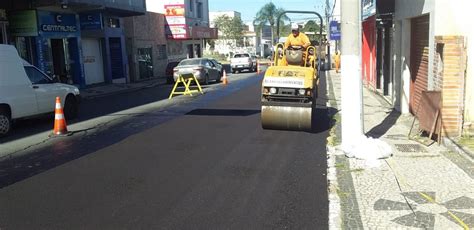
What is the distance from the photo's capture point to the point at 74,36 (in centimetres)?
2675

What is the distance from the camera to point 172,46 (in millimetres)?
42375

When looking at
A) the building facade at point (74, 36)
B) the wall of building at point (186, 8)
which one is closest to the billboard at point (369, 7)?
the building facade at point (74, 36)

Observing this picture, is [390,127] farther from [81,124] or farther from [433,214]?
[81,124]

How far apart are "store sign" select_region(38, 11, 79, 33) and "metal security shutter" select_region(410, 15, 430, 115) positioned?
703 inches

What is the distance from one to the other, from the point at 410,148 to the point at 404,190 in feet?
8.12

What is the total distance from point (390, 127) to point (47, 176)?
23.0 ft

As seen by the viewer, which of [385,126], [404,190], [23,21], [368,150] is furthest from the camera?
[23,21]

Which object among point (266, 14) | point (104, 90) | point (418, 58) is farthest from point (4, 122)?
point (266, 14)

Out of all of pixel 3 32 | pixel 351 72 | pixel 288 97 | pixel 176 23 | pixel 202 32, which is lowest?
pixel 288 97

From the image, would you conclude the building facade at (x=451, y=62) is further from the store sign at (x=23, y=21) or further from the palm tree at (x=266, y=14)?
the palm tree at (x=266, y=14)

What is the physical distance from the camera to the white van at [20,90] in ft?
38.2

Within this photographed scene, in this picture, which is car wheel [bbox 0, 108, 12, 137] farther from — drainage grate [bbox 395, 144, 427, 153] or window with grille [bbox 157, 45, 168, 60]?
window with grille [bbox 157, 45, 168, 60]

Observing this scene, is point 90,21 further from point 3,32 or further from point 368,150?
point 368,150

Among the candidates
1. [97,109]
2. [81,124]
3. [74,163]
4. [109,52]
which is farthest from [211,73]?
[74,163]
